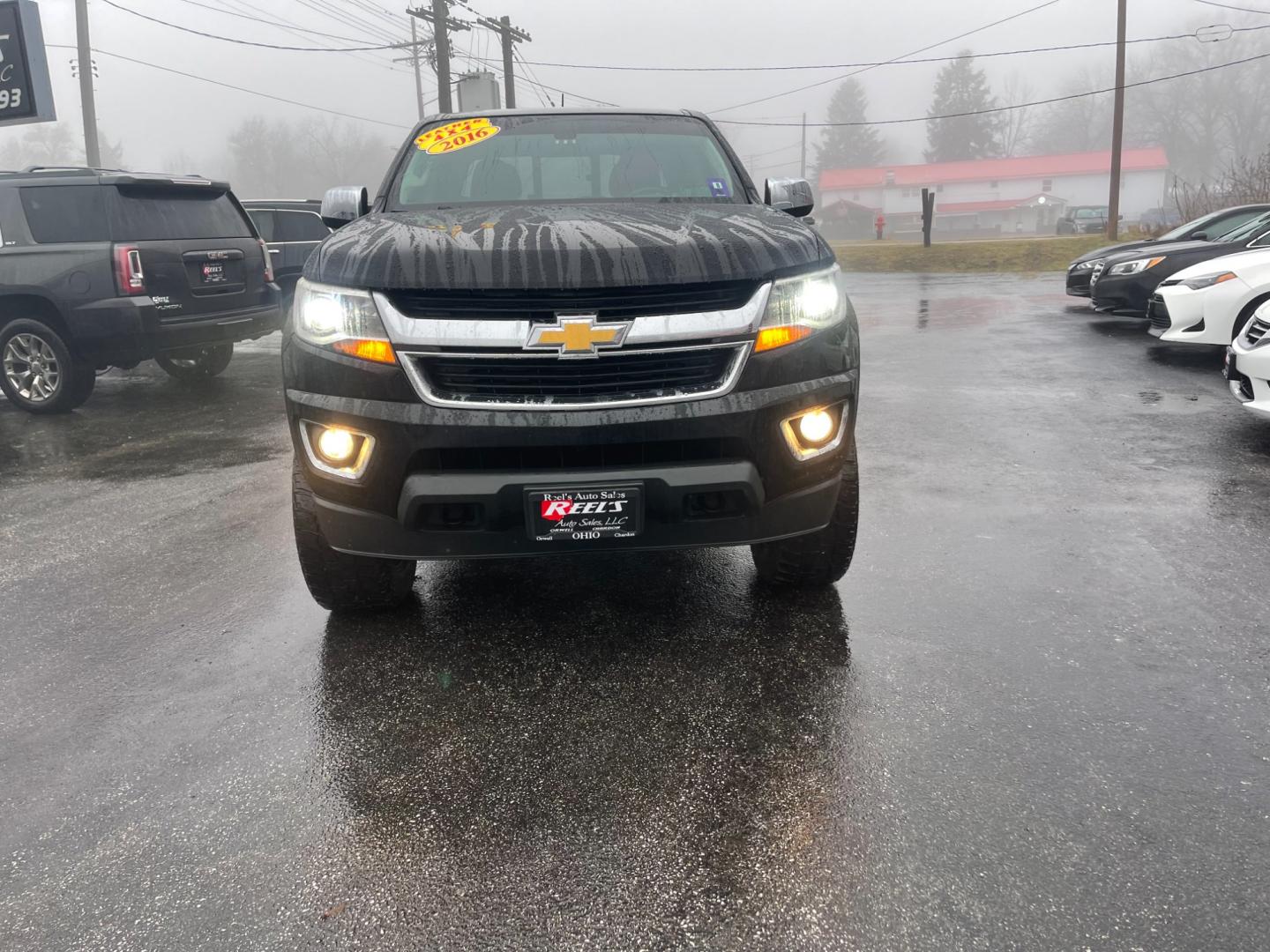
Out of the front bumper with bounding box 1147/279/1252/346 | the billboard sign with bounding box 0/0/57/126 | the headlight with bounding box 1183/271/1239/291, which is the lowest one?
the front bumper with bounding box 1147/279/1252/346

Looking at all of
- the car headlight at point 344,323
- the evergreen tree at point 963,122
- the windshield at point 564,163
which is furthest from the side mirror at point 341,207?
the evergreen tree at point 963,122

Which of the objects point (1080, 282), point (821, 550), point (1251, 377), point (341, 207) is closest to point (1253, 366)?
point (1251, 377)

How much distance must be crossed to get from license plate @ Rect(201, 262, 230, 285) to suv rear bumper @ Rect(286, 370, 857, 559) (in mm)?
6162

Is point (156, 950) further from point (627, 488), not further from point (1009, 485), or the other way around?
point (1009, 485)

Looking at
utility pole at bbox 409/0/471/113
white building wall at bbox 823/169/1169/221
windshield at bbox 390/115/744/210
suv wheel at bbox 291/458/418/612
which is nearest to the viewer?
suv wheel at bbox 291/458/418/612

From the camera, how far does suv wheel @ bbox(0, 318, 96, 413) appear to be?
806cm

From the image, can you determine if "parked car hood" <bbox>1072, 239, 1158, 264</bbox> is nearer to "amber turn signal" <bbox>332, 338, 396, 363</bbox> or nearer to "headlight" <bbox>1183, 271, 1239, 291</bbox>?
"headlight" <bbox>1183, 271, 1239, 291</bbox>

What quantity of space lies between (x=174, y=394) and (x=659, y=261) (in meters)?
7.85

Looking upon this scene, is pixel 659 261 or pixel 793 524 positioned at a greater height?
pixel 659 261

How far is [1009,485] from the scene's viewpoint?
17.3 feet

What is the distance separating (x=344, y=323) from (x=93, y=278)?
20.1 feet

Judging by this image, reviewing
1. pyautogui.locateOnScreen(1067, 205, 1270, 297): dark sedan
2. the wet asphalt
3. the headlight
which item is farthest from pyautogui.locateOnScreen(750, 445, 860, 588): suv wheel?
pyautogui.locateOnScreen(1067, 205, 1270, 297): dark sedan

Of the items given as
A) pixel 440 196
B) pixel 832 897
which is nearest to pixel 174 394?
pixel 440 196

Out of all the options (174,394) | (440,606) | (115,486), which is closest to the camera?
(440,606)
